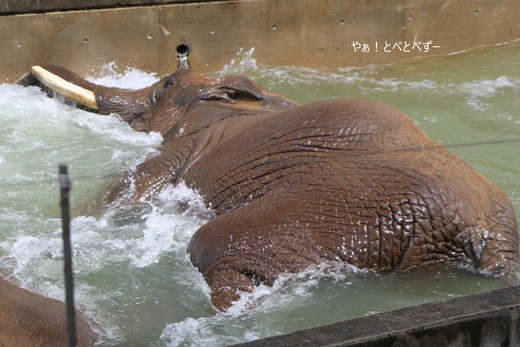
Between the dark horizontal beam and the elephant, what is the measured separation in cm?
683

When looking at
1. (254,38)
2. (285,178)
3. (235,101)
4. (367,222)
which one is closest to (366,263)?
(367,222)

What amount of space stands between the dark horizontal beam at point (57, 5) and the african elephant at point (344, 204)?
509 centimetres

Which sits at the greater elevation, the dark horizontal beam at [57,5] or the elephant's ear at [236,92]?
the dark horizontal beam at [57,5]

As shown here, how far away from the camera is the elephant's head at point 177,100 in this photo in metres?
7.78

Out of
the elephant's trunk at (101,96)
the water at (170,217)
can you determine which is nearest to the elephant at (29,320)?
the water at (170,217)

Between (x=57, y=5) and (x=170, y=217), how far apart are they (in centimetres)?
486

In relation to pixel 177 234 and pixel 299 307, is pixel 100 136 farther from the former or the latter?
pixel 299 307

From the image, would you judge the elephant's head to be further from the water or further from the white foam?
the white foam

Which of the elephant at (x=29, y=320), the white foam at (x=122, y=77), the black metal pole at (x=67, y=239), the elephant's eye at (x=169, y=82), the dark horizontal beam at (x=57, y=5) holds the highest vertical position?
the black metal pole at (x=67, y=239)

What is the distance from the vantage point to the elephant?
4.04 metres

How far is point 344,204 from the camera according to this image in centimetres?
534

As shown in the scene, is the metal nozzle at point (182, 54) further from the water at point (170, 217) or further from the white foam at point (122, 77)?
the water at point (170, 217)

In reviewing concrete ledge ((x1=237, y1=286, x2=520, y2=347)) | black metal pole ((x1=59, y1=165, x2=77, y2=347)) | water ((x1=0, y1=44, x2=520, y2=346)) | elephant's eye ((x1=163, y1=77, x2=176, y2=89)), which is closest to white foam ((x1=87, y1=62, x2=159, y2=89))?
water ((x1=0, y1=44, x2=520, y2=346))

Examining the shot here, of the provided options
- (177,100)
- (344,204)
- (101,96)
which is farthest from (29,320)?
(101,96)
